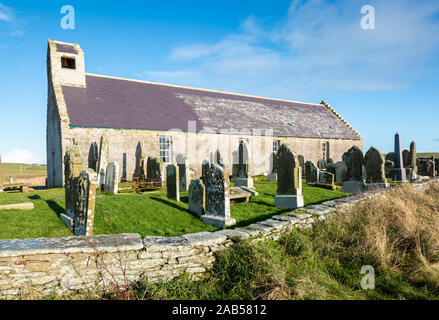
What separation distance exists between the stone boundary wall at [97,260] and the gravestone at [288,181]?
15.2 feet

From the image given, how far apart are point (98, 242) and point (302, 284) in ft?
10.4

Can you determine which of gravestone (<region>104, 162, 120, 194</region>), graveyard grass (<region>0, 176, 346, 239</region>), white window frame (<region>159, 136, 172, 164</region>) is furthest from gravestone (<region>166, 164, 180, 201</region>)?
white window frame (<region>159, 136, 172, 164</region>)

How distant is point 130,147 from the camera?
18.1 metres

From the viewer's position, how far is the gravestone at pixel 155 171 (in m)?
14.1

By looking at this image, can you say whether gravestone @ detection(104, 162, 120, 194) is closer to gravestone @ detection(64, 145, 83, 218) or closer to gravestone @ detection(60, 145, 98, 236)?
gravestone @ detection(64, 145, 83, 218)

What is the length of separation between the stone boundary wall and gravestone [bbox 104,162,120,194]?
6.87m

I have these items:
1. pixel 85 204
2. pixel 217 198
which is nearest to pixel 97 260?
pixel 85 204

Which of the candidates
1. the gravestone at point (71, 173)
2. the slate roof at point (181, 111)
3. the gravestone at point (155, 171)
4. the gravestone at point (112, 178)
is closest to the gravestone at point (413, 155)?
the slate roof at point (181, 111)

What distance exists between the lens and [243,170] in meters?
13.7

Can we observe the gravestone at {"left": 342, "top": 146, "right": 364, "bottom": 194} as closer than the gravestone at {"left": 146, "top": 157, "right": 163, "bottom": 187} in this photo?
Yes

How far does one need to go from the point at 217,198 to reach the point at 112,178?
5429 mm

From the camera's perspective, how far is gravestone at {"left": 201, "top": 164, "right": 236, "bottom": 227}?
7816 millimetres

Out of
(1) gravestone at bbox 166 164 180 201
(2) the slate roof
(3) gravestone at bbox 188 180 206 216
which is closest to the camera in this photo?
(3) gravestone at bbox 188 180 206 216

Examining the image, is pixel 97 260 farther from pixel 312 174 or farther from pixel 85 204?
pixel 312 174
